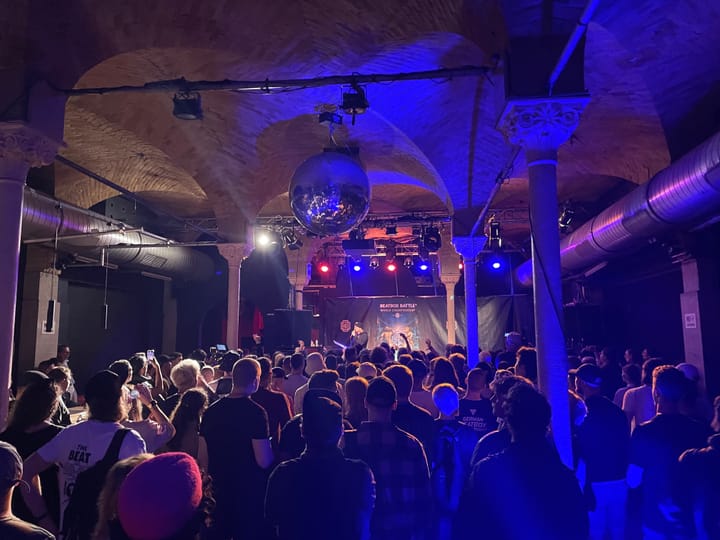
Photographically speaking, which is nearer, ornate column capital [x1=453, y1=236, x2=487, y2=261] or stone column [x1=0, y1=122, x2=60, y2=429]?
stone column [x1=0, y1=122, x2=60, y2=429]

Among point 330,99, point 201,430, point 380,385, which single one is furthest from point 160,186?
point 380,385

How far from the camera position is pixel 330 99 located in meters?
7.16

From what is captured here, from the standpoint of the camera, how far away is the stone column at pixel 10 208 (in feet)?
14.8

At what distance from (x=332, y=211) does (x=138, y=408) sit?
208 cm

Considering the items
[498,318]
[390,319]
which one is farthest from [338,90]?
[498,318]

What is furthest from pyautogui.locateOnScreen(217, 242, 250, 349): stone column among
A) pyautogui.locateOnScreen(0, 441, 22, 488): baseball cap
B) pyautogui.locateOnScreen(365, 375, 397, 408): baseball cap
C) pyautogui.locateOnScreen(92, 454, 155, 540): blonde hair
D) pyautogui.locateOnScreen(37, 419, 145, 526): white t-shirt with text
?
pyautogui.locateOnScreen(92, 454, 155, 540): blonde hair

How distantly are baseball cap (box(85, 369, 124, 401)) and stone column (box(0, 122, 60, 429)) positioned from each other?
2610 mm

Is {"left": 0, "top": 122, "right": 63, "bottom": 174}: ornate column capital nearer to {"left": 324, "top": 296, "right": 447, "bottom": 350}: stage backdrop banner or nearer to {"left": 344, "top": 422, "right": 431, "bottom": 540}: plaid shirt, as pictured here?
{"left": 344, "top": 422, "right": 431, "bottom": 540}: plaid shirt

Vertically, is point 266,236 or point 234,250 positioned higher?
point 266,236

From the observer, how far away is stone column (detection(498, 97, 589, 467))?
3924 millimetres

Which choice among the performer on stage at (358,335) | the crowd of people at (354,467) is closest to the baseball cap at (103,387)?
the crowd of people at (354,467)

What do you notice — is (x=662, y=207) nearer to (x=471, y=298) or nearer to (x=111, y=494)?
(x=471, y=298)

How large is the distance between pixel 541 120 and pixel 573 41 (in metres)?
0.87

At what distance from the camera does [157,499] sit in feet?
4.10
